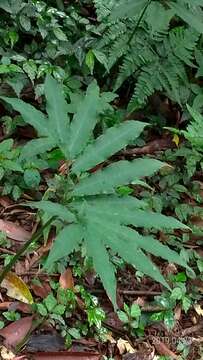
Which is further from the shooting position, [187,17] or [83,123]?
[187,17]

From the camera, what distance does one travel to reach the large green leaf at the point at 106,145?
2.16 metres

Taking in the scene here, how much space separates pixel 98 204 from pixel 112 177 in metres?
0.12

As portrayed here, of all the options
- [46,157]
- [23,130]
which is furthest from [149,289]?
[23,130]

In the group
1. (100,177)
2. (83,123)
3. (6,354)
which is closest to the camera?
(100,177)

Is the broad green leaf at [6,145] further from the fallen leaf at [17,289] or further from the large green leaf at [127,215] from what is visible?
the large green leaf at [127,215]

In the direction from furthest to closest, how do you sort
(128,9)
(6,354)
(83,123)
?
(128,9), (6,354), (83,123)

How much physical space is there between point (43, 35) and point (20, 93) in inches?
14.6

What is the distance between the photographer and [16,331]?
9.75 ft

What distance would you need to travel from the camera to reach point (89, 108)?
7.48 feet

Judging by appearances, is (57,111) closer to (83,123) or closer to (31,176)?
(83,123)

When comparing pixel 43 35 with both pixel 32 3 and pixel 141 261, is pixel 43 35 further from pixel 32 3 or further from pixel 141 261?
pixel 141 261

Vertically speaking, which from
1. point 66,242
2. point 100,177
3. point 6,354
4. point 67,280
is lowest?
point 6,354

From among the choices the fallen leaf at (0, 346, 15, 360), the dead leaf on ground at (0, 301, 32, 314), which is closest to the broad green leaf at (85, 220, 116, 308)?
the fallen leaf at (0, 346, 15, 360)

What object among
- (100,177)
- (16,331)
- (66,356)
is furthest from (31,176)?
(100,177)
